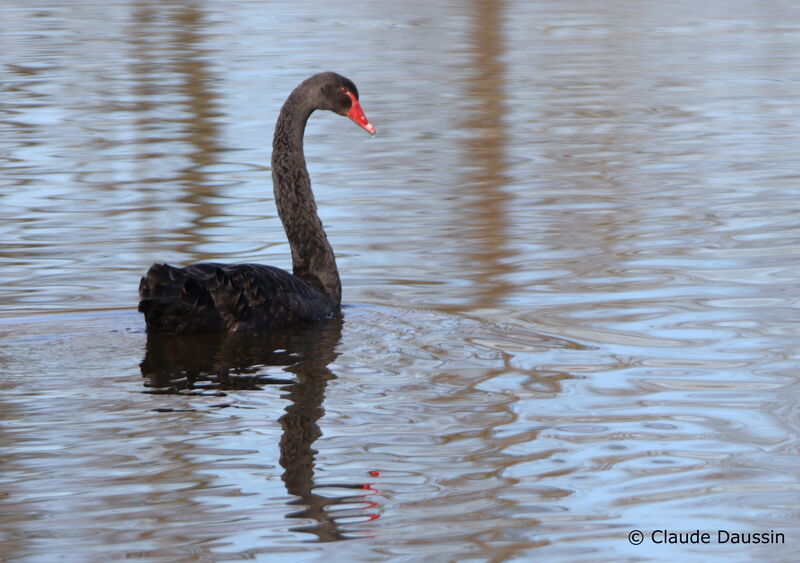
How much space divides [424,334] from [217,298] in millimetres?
872

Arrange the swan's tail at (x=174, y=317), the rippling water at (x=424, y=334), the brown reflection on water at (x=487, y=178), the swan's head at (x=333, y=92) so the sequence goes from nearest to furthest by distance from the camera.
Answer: the rippling water at (x=424, y=334) < the swan's tail at (x=174, y=317) < the swan's head at (x=333, y=92) < the brown reflection on water at (x=487, y=178)

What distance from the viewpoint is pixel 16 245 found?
27.6 ft

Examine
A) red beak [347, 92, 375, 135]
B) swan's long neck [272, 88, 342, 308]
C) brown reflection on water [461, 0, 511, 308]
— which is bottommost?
brown reflection on water [461, 0, 511, 308]

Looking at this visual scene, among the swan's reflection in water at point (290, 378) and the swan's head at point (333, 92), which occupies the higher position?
the swan's head at point (333, 92)

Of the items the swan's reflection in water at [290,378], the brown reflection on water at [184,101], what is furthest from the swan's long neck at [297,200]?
the brown reflection on water at [184,101]

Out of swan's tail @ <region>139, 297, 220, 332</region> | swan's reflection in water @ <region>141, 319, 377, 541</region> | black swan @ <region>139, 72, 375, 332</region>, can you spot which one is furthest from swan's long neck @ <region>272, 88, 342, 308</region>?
swan's tail @ <region>139, 297, 220, 332</region>

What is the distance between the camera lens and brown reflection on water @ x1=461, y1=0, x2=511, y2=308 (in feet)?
25.1

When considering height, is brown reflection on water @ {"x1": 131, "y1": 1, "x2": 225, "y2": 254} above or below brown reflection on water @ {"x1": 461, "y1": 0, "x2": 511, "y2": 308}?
above

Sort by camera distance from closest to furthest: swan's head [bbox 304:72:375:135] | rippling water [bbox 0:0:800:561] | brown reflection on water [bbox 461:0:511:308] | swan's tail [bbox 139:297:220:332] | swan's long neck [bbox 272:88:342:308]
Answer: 1. rippling water [bbox 0:0:800:561]
2. swan's tail [bbox 139:297:220:332]
3. swan's long neck [bbox 272:88:342:308]
4. swan's head [bbox 304:72:375:135]
5. brown reflection on water [bbox 461:0:511:308]

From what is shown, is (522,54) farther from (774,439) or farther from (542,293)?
(774,439)

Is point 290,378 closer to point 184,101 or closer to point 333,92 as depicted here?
point 333,92

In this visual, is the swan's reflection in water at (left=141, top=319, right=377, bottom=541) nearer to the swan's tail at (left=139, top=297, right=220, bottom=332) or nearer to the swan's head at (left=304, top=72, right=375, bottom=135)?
the swan's tail at (left=139, top=297, right=220, bottom=332)

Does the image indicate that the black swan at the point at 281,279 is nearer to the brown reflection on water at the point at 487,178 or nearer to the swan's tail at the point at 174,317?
the swan's tail at the point at 174,317

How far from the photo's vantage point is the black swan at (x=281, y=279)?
6.07 metres
